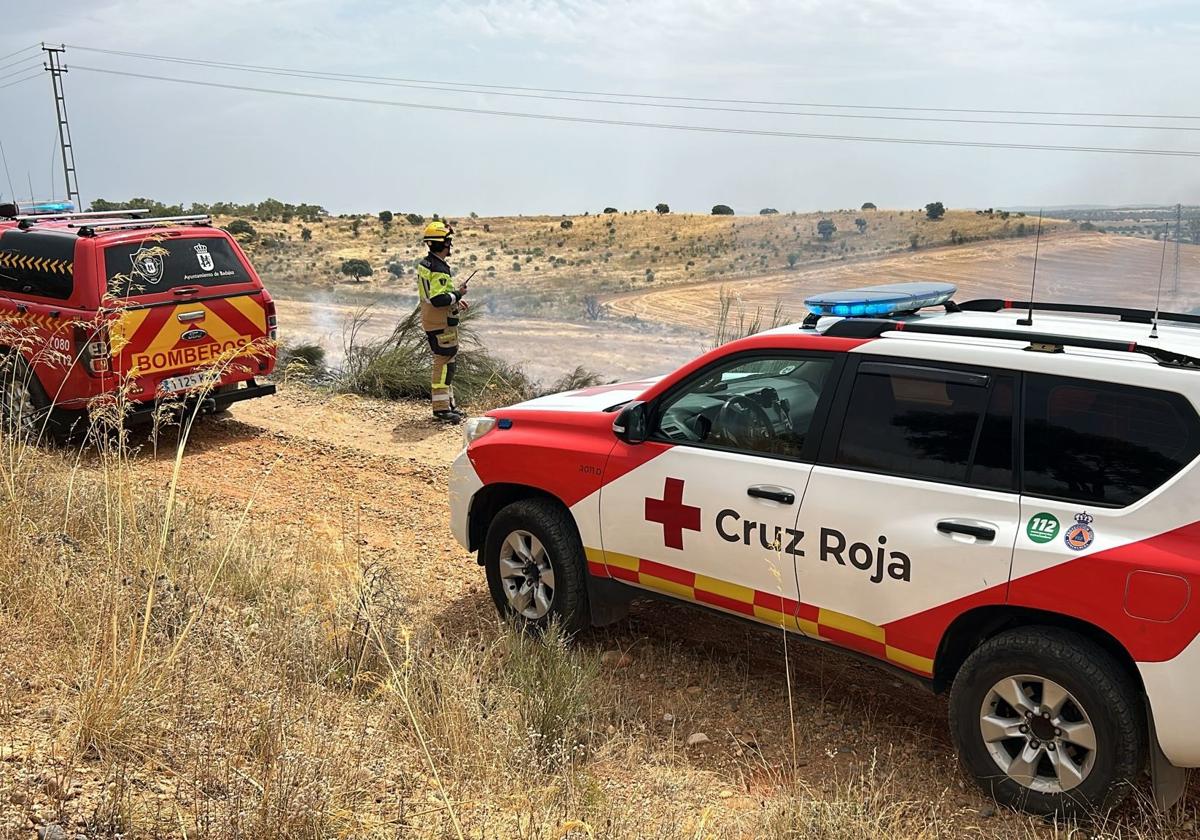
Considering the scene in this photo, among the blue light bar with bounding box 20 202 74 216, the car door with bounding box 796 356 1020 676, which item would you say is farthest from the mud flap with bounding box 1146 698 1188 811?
the blue light bar with bounding box 20 202 74 216

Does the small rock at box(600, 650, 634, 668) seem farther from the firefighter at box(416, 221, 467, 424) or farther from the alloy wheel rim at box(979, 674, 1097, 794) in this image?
the firefighter at box(416, 221, 467, 424)

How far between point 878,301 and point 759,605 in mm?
1486

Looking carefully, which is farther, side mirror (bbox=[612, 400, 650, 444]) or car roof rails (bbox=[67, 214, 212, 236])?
car roof rails (bbox=[67, 214, 212, 236])

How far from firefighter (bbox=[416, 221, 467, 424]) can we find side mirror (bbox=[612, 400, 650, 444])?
585 cm

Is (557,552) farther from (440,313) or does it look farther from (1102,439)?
(440,313)

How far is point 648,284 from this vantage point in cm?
3691

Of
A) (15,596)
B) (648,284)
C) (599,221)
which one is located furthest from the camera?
(599,221)

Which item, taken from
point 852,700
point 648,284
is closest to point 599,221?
point 648,284

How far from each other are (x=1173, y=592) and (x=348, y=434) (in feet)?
28.0

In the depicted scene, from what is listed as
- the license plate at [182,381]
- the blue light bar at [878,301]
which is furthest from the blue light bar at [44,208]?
the blue light bar at [878,301]

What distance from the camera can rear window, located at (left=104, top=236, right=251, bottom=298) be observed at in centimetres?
913

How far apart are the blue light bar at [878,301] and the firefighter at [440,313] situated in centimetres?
618

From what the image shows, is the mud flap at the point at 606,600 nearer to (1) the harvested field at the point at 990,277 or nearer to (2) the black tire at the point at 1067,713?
(2) the black tire at the point at 1067,713

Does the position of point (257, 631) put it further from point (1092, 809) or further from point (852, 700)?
point (1092, 809)
